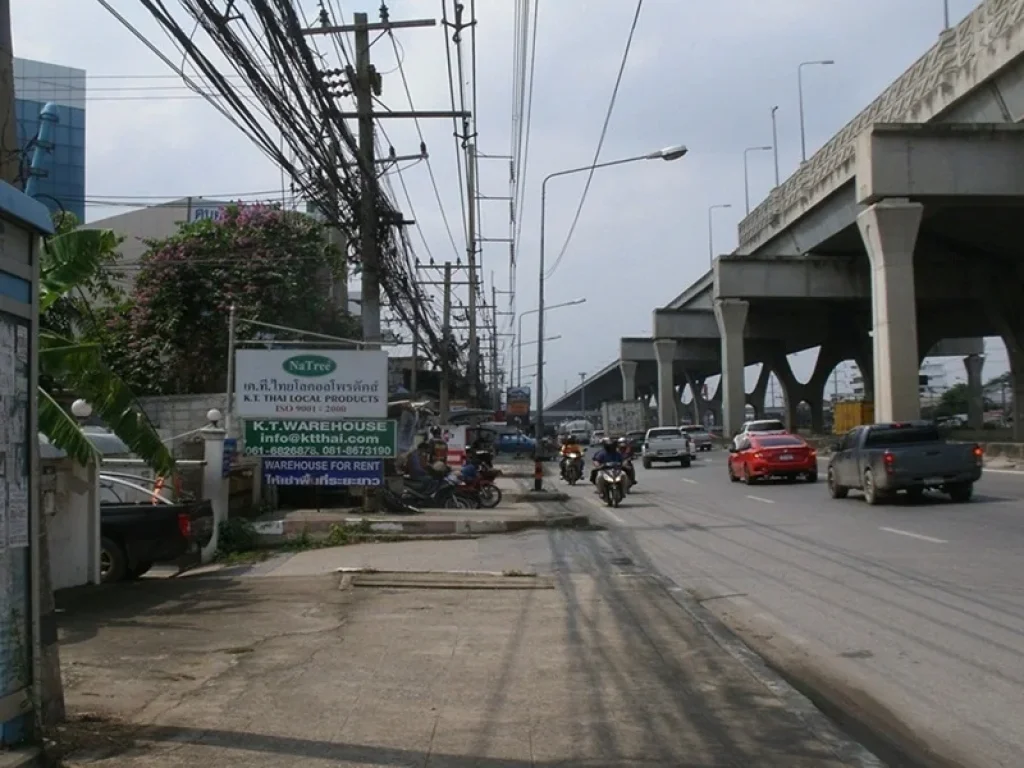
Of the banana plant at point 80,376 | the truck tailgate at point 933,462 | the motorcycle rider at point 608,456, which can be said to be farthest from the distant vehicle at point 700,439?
the banana plant at point 80,376

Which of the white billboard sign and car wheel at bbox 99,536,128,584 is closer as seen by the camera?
car wheel at bbox 99,536,128,584

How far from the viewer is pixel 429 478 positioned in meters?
21.4

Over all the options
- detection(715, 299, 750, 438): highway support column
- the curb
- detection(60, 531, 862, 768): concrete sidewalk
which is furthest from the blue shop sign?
detection(715, 299, 750, 438): highway support column

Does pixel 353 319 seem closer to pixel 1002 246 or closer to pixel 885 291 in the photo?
pixel 885 291

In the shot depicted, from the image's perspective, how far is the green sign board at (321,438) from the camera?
1809 centimetres

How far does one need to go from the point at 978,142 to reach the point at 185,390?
2372 cm

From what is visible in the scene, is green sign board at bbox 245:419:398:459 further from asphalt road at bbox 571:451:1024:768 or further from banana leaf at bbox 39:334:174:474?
banana leaf at bbox 39:334:174:474

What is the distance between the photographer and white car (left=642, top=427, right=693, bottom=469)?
44375 millimetres

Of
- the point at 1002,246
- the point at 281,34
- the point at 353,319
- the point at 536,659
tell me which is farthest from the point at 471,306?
the point at 536,659

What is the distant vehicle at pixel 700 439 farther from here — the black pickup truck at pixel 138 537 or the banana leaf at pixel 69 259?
the banana leaf at pixel 69 259

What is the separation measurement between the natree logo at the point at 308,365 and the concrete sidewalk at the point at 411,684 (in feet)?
24.4

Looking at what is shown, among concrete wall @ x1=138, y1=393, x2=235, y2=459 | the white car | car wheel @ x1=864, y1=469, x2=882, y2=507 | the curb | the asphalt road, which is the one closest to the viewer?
the asphalt road

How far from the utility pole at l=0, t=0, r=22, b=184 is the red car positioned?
25.3 meters

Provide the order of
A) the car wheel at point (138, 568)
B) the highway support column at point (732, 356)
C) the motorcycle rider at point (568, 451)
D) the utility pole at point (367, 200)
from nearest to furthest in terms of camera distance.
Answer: the car wheel at point (138, 568) < the utility pole at point (367, 200) < the motorcycle rider at point (568, 451) < the highway support column at point (732, 356)
